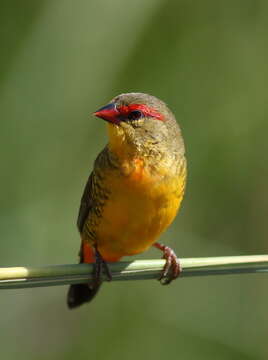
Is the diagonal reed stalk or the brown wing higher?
the diagonal reed stalk

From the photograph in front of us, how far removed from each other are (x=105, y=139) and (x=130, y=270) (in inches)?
100

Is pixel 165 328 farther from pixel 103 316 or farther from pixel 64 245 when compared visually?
pixel 64 245

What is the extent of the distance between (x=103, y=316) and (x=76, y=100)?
159 centimetres

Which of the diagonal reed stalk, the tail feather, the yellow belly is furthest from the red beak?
the tail feather

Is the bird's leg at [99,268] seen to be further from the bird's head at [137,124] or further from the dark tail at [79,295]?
the dark tail at [79,295]

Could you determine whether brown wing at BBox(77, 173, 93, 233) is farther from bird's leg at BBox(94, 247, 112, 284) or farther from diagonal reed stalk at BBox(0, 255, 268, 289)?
diagonal reed stalk at BBox(0, 255, 268, 289)

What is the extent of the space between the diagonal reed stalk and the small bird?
0.73 m

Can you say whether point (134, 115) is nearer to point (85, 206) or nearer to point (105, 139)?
point (85, 206)

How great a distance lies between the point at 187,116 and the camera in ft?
16.9

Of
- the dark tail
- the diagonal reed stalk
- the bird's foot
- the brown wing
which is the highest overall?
the diagonal reed stalk

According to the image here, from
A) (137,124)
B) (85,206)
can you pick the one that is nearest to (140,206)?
(137,124)

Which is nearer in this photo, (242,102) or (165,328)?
(165,328)

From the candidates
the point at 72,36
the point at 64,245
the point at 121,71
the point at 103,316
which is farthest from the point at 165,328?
the point at 72,36

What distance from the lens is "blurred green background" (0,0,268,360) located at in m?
4.61
